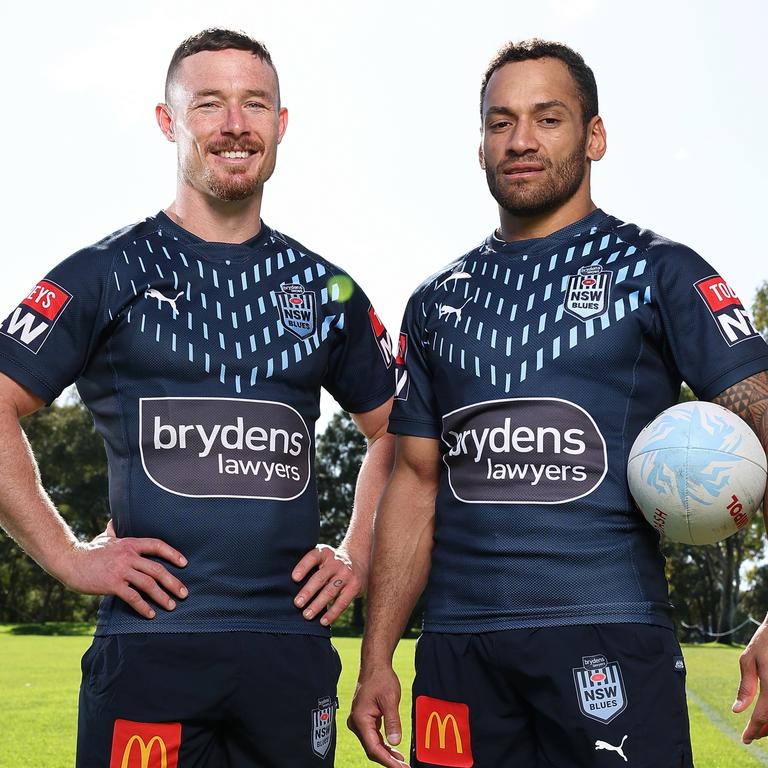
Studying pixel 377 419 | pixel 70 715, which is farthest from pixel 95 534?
pixel 377 419

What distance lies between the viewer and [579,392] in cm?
351

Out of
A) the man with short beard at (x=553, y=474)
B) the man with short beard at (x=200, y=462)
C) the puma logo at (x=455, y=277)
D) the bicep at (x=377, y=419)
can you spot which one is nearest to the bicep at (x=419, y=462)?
the man with short beard at (x=553, y=474)

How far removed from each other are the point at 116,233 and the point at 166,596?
140 centimetres

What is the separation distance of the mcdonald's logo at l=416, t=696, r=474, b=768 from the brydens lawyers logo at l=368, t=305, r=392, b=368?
1457mm

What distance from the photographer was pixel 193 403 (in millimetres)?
3574

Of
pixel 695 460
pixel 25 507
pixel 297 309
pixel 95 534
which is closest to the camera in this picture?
pixel 695 460

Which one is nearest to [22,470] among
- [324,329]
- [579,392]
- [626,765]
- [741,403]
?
[324,329]

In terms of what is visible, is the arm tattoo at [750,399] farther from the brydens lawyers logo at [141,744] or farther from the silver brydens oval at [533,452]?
the brydens lawyers logo at [141,744]

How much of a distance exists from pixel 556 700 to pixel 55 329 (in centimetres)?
215

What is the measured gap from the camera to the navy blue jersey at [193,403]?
3.52m

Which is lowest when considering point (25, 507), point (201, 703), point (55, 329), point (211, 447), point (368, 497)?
point (201, 703)

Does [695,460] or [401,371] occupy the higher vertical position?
[401,371]

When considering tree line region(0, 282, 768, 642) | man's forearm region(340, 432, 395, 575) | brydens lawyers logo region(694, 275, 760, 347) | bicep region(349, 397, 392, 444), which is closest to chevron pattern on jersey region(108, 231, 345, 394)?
bicep region(349, 397, 392, 444)

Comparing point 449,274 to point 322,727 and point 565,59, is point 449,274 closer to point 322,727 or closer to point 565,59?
point 565,59
